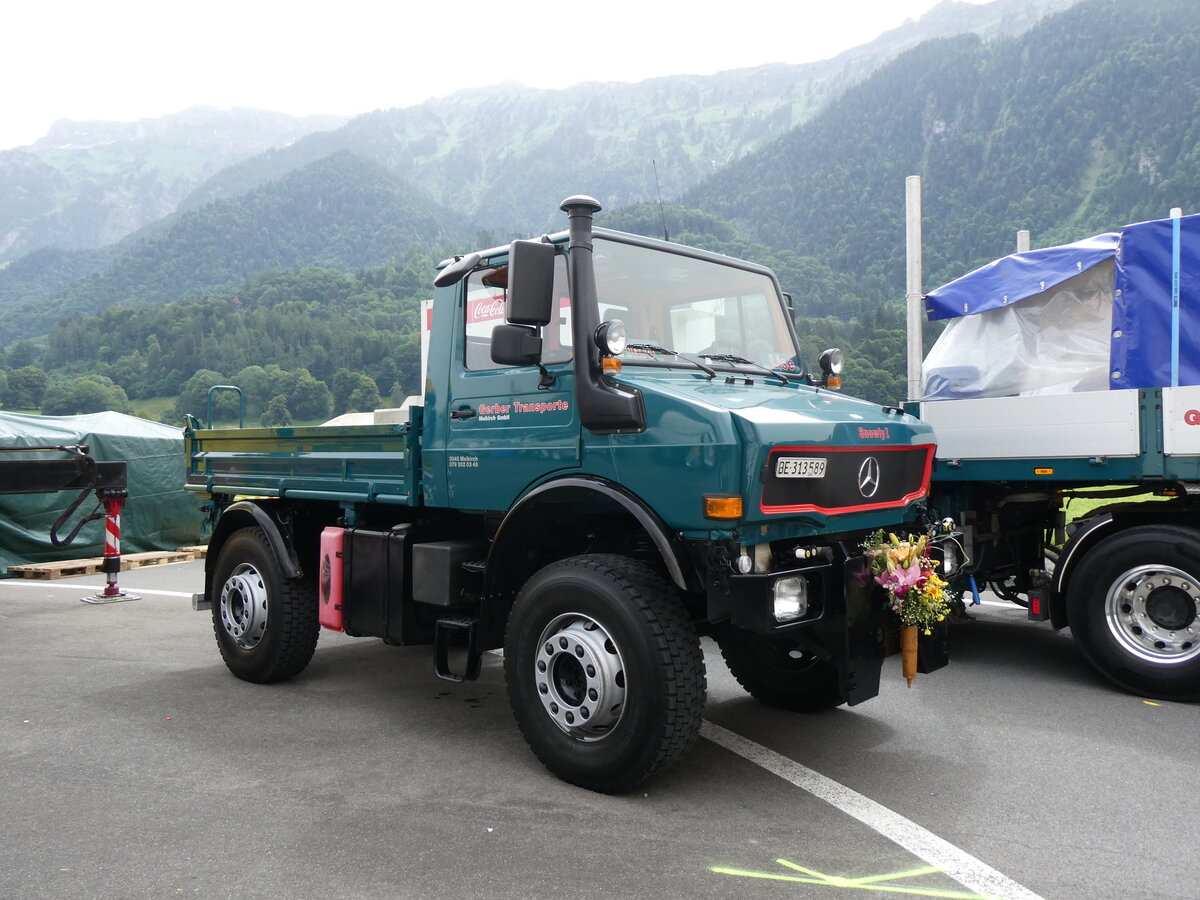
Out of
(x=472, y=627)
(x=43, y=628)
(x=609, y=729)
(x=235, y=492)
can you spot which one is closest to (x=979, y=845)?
(x=609, y=729)

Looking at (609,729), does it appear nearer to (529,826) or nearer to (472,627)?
(529,826)

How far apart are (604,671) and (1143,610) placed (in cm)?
358

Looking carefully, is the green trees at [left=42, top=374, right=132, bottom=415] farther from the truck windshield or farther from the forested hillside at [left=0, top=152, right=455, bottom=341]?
the truck windshield

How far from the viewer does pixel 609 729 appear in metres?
4.21

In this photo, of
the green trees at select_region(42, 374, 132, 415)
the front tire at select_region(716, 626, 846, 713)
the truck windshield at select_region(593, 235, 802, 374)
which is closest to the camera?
the truck windshield at select_region(593, 235, 802, 374)

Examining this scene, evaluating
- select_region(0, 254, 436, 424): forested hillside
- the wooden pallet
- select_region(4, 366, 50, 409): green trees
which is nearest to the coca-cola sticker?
the wooden pallet

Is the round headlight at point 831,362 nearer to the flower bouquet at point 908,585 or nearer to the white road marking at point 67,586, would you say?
the flower bouquet at point 908,585

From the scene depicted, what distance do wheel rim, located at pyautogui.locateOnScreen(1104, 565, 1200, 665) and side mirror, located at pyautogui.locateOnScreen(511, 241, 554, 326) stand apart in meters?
3.96

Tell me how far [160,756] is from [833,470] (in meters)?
3.52

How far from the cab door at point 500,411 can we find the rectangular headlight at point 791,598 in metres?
1.08

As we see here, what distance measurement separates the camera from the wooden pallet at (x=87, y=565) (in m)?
12.4

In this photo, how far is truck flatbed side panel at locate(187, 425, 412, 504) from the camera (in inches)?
212

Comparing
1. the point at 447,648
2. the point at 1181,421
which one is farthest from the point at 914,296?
the point at 447,648

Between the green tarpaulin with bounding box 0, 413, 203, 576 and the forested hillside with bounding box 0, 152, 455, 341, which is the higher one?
the forested hillside with bounding box 0, 152, 455, 341
